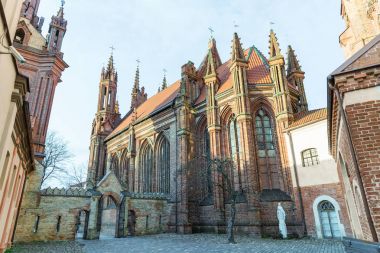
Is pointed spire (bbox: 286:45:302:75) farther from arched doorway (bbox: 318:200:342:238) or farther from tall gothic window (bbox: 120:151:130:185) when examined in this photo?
tall gothic window (bbox: 120:151:130:185)

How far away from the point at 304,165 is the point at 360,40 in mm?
12902

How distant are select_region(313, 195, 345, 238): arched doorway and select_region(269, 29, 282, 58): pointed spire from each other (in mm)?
10801

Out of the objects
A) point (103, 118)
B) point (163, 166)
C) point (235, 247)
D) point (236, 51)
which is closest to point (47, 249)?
point (235, 247)

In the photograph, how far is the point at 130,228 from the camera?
20859 millimetres

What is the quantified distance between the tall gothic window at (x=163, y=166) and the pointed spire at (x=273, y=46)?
1247 centimetres

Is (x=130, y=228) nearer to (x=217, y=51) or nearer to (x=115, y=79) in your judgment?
(x=217, y=51)

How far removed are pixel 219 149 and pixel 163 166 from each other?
738cm

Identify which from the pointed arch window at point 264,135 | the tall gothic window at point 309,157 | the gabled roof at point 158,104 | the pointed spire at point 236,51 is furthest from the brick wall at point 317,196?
the gabled roof at point 158,104

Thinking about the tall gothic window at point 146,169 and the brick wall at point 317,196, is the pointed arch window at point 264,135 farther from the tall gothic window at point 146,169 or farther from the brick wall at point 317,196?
the tall gothic window at point 146,169

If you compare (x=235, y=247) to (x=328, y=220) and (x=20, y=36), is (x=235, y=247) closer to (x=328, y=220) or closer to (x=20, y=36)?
(x=328, y=220)

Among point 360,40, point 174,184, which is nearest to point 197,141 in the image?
point 174,184

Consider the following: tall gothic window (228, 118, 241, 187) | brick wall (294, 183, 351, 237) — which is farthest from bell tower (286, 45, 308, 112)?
brick wall (294, 183, 351, 237)

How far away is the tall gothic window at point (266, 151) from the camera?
714 inches

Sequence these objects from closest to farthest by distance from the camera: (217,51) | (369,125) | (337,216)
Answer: (369,125)
(337,216)
(217,51)
